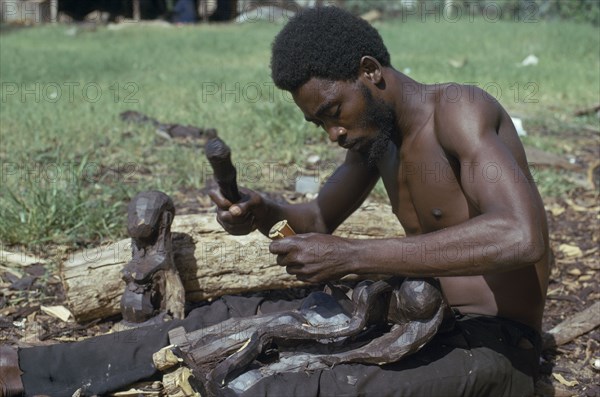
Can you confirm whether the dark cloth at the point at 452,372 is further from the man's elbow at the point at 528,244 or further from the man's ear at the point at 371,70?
the man's ear at the point at 371,70

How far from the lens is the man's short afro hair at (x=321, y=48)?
279cm

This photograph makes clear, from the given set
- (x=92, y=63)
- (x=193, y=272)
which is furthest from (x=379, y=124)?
(x=92, y=63)

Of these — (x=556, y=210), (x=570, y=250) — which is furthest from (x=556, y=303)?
(x=556, y=210)

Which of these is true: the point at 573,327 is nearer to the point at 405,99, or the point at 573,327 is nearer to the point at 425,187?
the point at 425,187

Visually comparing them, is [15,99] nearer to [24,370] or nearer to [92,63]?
[92,63]

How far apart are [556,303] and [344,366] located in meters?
1.93

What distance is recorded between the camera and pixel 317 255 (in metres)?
2.57

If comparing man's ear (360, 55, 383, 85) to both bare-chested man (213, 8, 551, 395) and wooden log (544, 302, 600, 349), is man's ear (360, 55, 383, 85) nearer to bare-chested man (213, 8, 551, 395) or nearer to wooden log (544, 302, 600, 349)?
bare-chested man (213, 8, 551, 395)

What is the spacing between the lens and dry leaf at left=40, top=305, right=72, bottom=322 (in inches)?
156

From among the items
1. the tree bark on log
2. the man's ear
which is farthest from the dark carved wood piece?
the tree bark on log

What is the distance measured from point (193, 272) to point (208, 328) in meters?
0.68

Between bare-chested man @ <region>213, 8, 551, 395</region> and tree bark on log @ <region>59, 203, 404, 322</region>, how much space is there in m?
0.58

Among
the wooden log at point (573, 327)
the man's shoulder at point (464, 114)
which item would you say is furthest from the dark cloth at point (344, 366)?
the wooden log at point (573, 327)

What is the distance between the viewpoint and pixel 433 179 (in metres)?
2.97
